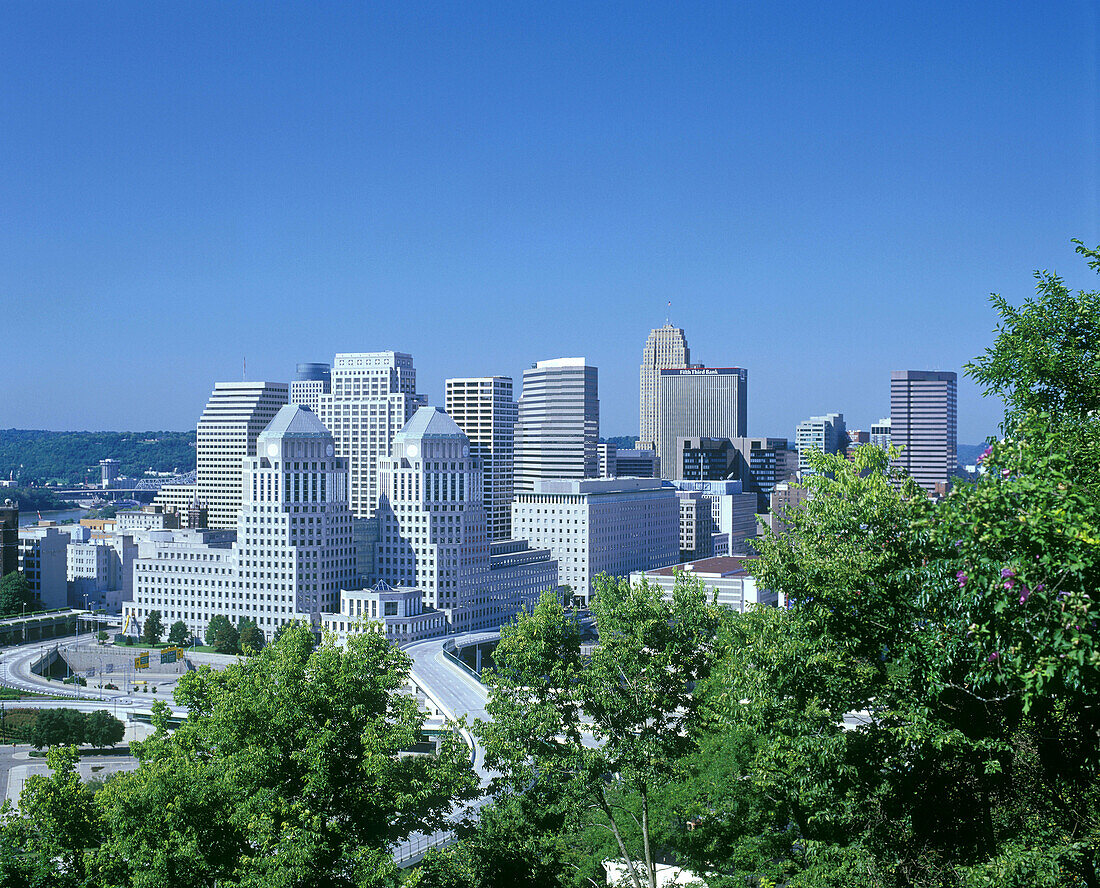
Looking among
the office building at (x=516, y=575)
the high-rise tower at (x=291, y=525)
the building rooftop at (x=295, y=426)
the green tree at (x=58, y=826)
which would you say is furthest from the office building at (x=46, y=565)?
the green tree at (x=58, y=826)

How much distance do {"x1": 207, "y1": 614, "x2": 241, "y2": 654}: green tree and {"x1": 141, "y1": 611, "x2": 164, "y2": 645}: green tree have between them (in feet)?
24.8

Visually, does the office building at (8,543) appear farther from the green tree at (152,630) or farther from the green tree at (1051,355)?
the green tree at (1051,355)

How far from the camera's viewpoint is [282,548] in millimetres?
135875

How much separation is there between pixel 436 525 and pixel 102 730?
5755 cm

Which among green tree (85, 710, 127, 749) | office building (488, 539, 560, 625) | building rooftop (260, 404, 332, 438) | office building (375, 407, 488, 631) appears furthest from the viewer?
office building (488, 539, 560, 625)

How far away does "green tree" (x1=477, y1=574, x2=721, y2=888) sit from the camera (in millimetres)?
31547

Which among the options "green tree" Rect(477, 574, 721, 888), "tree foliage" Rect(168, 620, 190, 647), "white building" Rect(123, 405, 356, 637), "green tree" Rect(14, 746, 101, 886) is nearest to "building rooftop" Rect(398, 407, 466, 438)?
"white building" Rect(123, 405, 356, 637)

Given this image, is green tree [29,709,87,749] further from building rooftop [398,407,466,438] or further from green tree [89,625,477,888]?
building rooftop [398,407,466,438]

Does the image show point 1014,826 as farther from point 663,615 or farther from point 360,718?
point 360,718

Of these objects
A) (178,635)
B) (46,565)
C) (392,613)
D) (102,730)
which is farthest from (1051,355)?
(46,565)

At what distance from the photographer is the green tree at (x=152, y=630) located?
134 metres

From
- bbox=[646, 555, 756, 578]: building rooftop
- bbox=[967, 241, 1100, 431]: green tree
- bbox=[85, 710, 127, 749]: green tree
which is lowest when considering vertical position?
bbox=[85, 710, 127, 749]: green tree

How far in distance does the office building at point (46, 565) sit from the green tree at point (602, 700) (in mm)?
141761

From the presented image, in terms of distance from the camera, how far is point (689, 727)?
32.8m
